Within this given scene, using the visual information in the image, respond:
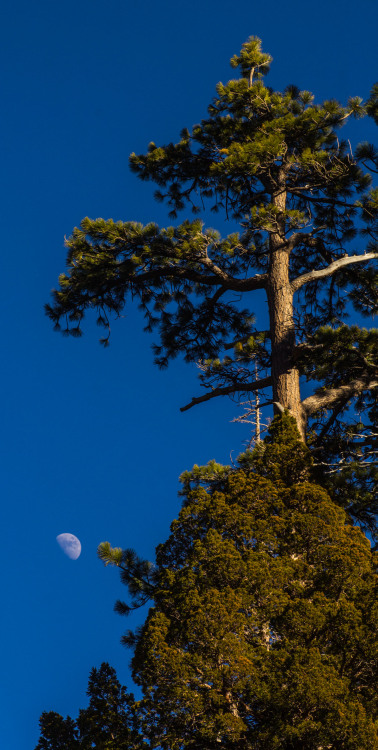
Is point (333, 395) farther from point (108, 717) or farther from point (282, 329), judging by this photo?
point (108, 717)

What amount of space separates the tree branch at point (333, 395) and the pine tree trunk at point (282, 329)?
6.4 inches

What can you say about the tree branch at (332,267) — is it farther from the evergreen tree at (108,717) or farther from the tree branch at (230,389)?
the evergreen tree at (108,717)

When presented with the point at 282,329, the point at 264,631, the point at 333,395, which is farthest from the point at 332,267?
the point at 264,631

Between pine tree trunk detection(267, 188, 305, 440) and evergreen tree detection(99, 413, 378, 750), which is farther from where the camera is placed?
pine tree trunk detection(267, 188, 305, 440)

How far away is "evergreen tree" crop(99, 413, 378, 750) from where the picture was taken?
5.75 metres

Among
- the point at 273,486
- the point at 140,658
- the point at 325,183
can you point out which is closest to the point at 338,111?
the point at 325,183

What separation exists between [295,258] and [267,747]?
8753mm

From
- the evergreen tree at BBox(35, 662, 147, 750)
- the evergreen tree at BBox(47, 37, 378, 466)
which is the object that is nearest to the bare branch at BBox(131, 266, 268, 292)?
the evergreen tree at BBox(47, 37, 378, 466)

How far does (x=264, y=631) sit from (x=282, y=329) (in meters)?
4.61

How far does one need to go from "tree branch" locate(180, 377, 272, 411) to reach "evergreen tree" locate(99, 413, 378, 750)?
3.08 meters

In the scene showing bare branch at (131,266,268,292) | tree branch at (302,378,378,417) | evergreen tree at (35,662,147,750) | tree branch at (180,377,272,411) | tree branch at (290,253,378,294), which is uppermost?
bare branch at (131,266,268,292)

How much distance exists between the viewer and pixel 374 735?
5.58 metres

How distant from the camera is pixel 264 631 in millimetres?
6414

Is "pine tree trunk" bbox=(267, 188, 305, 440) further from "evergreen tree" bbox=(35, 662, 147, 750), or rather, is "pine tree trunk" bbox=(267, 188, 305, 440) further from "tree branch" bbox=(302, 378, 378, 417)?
"evergreen tree" bbox=(35, 662, 147, 750)
